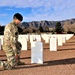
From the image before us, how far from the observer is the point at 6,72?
35.8ft

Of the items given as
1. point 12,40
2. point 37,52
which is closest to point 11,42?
point 12,40

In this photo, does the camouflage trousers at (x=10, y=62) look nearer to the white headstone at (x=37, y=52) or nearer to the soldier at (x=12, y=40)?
the soldier at (x=12, y=40)

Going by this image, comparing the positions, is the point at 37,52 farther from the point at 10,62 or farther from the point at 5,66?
the point at 5,66

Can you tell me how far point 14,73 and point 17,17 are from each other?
2167mm

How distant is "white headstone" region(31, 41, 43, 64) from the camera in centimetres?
1345

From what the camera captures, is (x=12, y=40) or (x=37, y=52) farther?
(x=37, y=52)

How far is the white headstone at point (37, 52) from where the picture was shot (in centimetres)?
1345

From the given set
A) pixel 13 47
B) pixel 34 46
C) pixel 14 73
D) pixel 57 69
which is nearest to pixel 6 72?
pixel 14 73

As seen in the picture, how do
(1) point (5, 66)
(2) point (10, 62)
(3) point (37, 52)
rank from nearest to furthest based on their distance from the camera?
(1) point (5, 66) → (2) point (10, 62) → (3) point (37, 52)

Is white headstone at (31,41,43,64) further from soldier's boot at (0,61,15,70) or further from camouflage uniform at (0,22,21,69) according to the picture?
soldier's boot at (0,61,15,70)

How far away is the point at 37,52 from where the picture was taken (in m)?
13.5

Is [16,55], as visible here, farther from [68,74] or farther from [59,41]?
[59,41]

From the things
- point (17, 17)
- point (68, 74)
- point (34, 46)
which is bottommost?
point (68, 74)

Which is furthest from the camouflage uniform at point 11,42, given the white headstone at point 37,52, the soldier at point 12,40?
the white headstone at point 37,52
